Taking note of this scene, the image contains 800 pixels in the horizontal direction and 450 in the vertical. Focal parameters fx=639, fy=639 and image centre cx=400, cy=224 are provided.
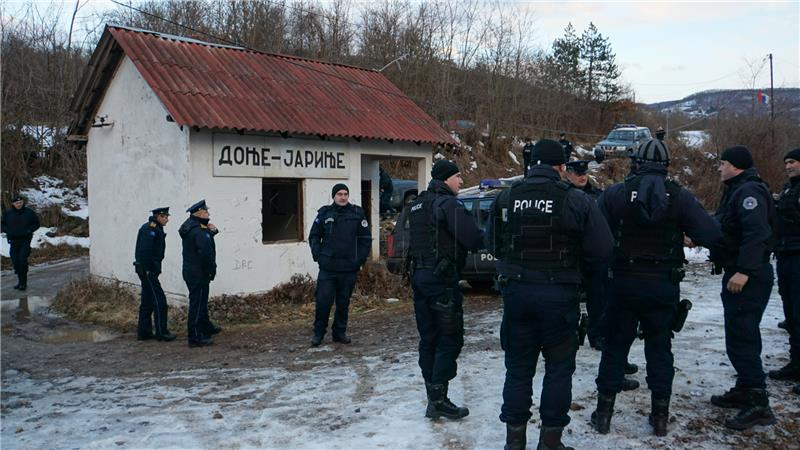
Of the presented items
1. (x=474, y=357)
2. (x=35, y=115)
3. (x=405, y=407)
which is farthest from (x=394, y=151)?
A: (x=35, y=115)

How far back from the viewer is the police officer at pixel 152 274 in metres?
8.27

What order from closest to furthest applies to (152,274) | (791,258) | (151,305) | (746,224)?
(746,224), (791,258), (152,274), (151,305)

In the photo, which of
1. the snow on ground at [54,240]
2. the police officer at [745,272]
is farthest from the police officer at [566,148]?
the snow on ground at [54,240]

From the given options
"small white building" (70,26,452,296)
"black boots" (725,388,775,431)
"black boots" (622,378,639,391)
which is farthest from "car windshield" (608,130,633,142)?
"black boots" (725,388,775,431)

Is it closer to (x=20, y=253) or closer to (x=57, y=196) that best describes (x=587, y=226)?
(x=20, y=253)

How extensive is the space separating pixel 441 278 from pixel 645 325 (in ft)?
4.85

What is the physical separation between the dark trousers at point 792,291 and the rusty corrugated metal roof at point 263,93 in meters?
7.41

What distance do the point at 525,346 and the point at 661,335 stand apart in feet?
3.33

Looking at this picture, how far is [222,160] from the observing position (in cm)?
1000

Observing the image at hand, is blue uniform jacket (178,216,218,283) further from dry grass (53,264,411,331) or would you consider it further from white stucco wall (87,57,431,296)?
white stucco wall (87,57,431,296)

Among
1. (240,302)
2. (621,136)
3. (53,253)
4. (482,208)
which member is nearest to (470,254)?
(482,208)

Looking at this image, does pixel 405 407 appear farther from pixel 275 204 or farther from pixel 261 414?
pixel 275 204

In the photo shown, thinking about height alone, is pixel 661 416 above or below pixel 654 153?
below

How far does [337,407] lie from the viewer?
5.23 m
